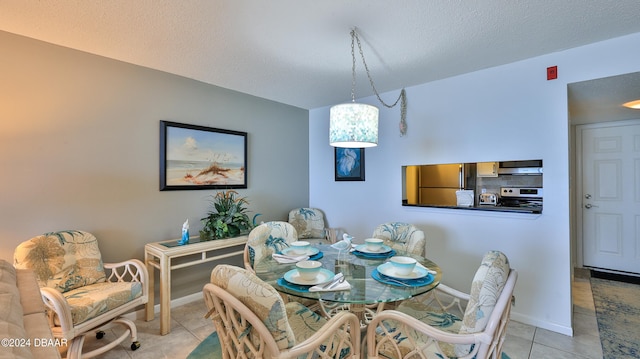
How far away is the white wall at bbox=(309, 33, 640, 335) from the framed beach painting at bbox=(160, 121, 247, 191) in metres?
1.68

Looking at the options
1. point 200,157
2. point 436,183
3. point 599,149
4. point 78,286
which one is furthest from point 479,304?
point 599,149

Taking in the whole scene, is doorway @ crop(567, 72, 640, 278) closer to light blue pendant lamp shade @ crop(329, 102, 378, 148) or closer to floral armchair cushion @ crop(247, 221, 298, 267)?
light blue pendant lamp shade @ crop(329, 102, 378, 148)

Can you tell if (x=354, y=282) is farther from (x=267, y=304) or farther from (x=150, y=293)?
(x=150, y=293)

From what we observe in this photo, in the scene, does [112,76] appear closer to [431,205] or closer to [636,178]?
[431,205]

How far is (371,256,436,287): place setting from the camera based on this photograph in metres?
1.48

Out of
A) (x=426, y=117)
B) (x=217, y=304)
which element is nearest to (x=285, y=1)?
(x=217, y=304)

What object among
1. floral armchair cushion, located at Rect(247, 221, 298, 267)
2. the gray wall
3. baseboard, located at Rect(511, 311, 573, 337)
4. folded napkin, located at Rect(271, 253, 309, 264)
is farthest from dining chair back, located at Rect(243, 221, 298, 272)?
baseboard, located at Rect(511, 311, 573, 337)

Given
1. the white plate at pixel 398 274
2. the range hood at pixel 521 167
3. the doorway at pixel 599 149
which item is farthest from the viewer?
the doorway at pixel 599 149

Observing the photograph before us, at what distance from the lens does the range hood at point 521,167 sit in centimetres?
251

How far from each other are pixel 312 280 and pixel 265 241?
896 mm

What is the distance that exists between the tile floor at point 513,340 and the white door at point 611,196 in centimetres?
150

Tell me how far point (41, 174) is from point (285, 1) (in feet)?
7.54

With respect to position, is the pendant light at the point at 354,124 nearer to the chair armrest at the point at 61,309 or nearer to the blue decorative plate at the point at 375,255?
the blue decorative plate at the point at 375,255

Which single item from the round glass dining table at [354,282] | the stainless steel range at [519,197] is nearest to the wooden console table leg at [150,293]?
the round glass dining table at [354,282]
